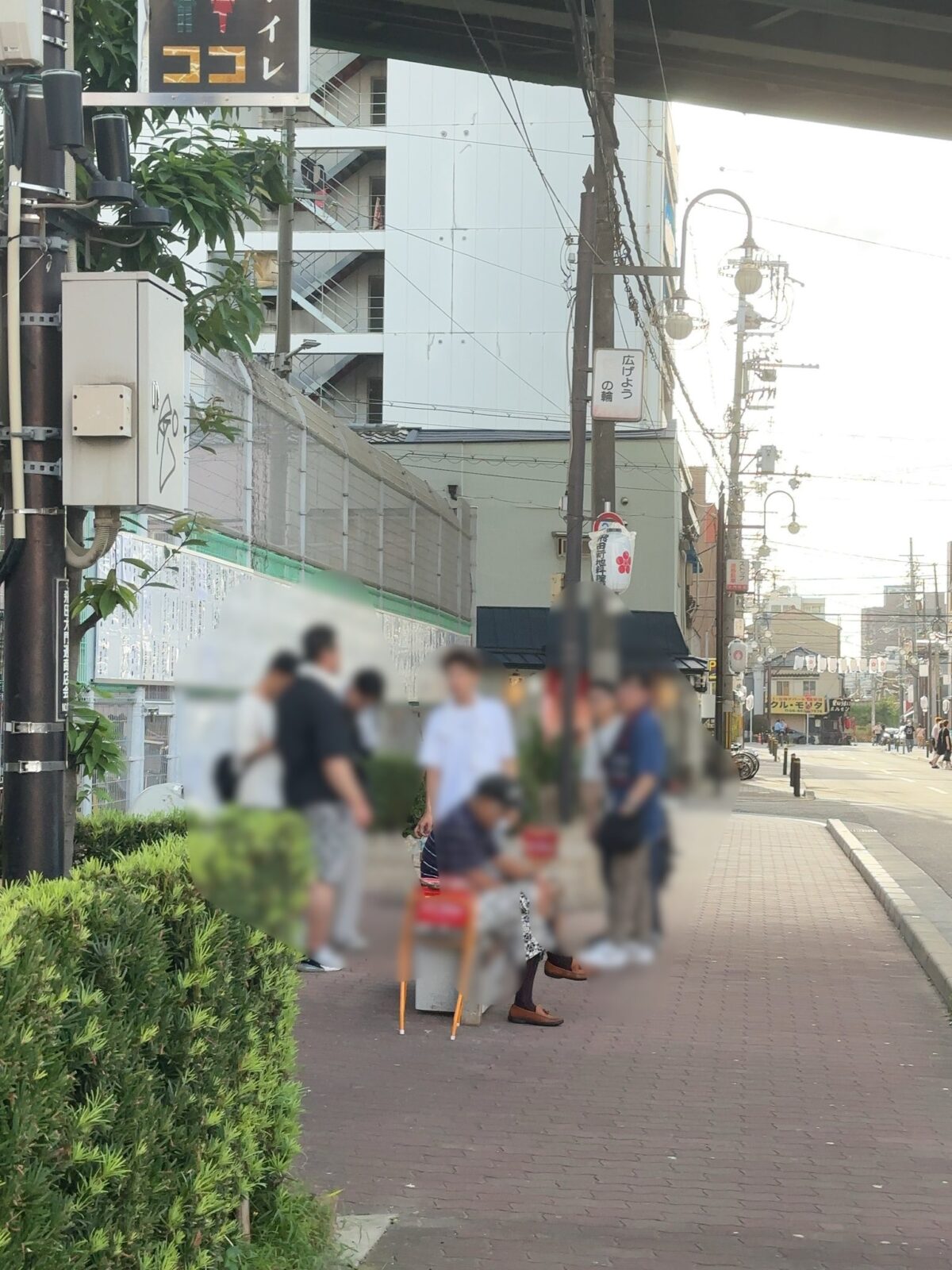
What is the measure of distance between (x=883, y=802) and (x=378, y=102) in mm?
30112

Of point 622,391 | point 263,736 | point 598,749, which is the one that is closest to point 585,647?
point 598,749

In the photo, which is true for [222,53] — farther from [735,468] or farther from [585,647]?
[735,468]

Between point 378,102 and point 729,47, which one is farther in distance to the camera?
point 378,102

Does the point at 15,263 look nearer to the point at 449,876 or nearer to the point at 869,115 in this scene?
the point at 449,876

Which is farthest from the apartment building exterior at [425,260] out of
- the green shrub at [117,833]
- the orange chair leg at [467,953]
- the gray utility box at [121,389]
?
the orange chair leg at [467,953]

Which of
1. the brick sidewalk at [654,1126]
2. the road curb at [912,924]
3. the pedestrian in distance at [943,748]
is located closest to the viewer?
the brick sidewalk at [654,1126]

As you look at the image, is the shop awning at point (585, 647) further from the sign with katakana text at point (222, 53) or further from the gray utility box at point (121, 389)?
the sign with katakana text at point (222, 53)

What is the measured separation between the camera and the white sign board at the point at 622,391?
29.1 feet

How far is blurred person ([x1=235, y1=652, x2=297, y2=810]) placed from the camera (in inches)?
25.6

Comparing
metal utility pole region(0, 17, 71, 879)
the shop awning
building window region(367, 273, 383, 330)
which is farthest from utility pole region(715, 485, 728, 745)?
the shop awning

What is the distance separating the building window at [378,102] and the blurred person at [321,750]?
5330 centimetres

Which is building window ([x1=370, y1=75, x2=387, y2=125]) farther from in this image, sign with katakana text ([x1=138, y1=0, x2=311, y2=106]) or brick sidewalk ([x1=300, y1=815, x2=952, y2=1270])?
sign with katakana text ([x1=138, y1=0, x2=311, y2=106])

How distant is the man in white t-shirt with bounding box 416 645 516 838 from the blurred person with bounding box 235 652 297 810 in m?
0.07

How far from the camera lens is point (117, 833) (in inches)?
247
